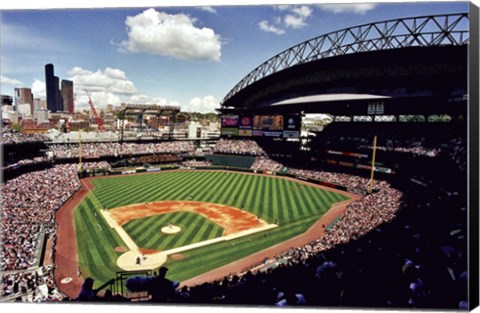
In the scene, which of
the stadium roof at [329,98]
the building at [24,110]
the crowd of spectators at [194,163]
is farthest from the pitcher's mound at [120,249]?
the building at [24,110]

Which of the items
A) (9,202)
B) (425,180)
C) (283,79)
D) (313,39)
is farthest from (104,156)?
(425,180)

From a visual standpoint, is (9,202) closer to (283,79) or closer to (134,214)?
(134,214)

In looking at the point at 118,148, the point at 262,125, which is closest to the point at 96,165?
the point at 118,148

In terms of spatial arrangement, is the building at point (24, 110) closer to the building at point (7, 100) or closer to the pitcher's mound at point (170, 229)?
the building at point (7, 100)

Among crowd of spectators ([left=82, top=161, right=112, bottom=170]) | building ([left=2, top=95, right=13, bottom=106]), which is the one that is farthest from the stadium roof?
building ([left=2, top=95, right=13, bottom=106])

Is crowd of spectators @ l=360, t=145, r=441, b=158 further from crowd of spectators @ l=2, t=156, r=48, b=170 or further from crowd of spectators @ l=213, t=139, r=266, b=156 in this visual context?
crowd of spectators @ l=2, t=156, r=48, b=170

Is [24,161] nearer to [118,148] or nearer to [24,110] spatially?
[118,148]
